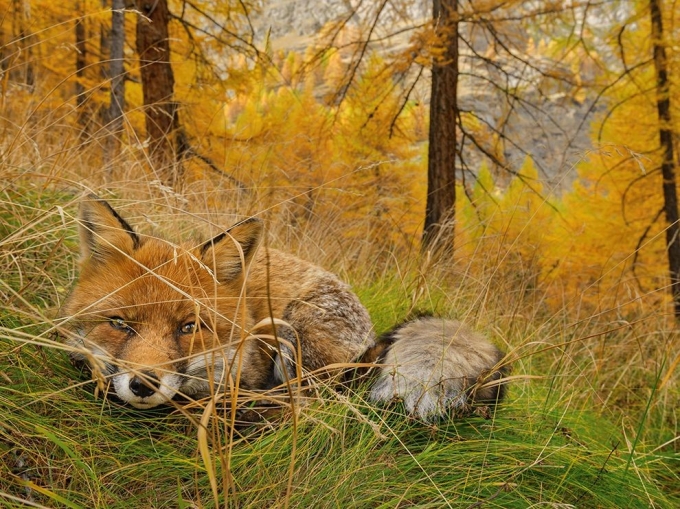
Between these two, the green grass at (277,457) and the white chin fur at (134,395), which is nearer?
the green grass at (277,457)

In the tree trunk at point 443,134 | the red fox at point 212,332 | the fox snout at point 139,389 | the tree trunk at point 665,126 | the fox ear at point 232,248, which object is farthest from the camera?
the tree trunk at point 665,126

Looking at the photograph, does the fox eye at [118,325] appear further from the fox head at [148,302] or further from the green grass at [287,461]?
the green grass at [287,461]

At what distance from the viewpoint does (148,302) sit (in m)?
2.13

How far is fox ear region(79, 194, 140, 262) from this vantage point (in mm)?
2236

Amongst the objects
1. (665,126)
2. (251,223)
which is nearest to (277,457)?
(251,223)

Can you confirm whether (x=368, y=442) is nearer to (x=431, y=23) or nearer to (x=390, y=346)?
(x=390, y=346)

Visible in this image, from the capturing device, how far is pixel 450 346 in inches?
91.7

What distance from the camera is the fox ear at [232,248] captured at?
7.39 feet

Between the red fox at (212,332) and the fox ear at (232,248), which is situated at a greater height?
the fox ear at (232,248)

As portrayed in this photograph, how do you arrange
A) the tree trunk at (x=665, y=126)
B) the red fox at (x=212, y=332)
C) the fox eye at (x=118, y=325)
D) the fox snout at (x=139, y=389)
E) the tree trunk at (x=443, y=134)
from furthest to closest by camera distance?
the tree trunk at (x=665, y=126), the tree trunk at (x=443, y=134), the fox eye at (x=118, y=325), the red fox at (x=212, y=332), the fox snout at (x=139, y=389)

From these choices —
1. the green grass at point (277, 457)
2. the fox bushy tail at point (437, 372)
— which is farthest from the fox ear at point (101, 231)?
the fox bushy tail at point (437, 372)

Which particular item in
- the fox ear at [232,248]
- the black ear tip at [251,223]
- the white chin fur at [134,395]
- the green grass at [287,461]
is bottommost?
the green grass at [287,461]

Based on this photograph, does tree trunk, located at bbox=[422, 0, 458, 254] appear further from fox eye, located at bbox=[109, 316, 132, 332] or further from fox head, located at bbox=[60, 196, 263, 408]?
fox eye, located at bbox=[109, 316, 132, 332]

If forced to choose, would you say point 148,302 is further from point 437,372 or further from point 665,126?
point 665,126
